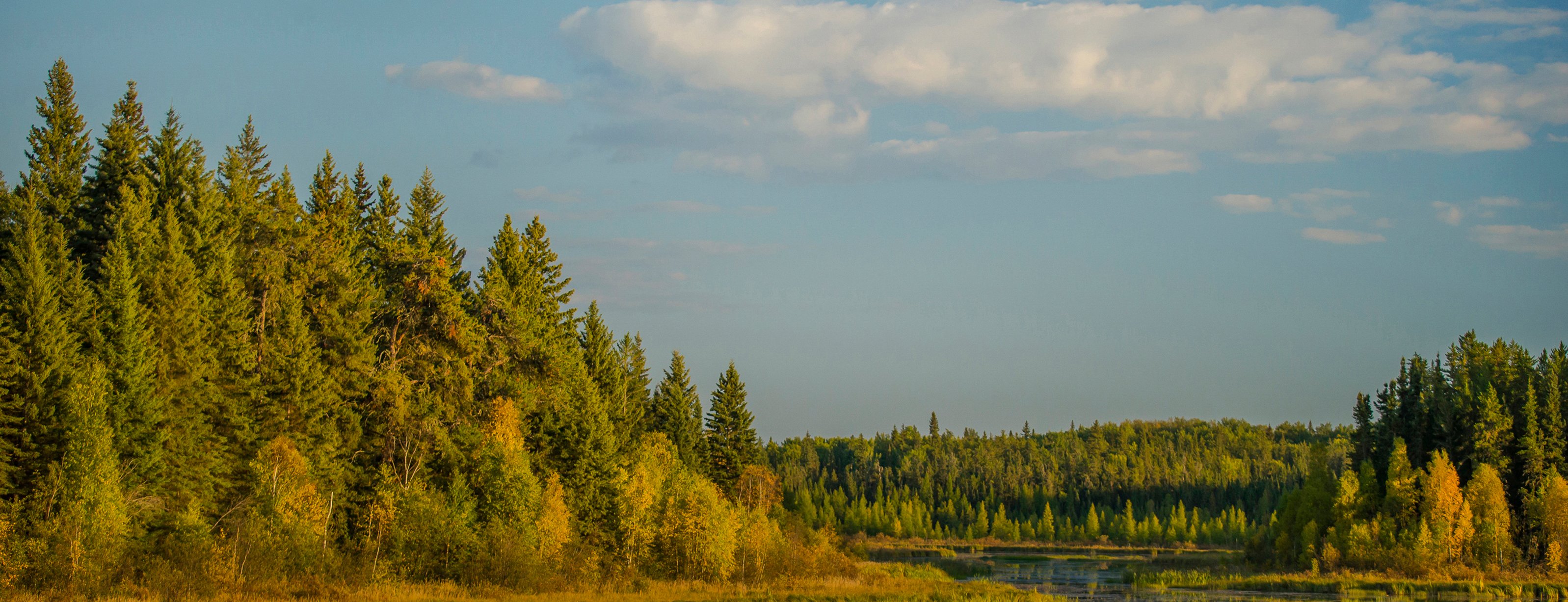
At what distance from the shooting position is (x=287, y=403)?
42.4 metres

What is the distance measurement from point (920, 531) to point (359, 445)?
148 meters

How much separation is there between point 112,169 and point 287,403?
42.8ft

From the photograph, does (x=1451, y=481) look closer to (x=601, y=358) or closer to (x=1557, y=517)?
(x=1557, y=517)

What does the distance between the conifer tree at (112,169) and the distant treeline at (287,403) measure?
0.10m

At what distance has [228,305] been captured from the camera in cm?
4134

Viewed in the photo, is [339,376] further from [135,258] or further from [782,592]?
[782,592]

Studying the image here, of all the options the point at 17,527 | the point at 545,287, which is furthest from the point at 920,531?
the point at 17,527

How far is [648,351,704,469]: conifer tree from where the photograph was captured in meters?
77.1

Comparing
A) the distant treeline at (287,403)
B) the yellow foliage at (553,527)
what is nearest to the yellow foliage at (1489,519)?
the distant treeline at (287,403)

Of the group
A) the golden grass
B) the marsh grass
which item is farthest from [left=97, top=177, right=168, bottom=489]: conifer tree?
the marsh grass

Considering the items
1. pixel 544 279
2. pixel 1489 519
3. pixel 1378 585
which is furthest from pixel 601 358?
pixel 1489 519

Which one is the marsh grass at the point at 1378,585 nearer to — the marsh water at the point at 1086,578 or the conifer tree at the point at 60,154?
the marsh water at the point at 1086,578

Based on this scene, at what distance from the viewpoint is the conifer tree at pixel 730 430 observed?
79.5 metres

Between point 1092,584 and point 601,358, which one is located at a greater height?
point 601,358
